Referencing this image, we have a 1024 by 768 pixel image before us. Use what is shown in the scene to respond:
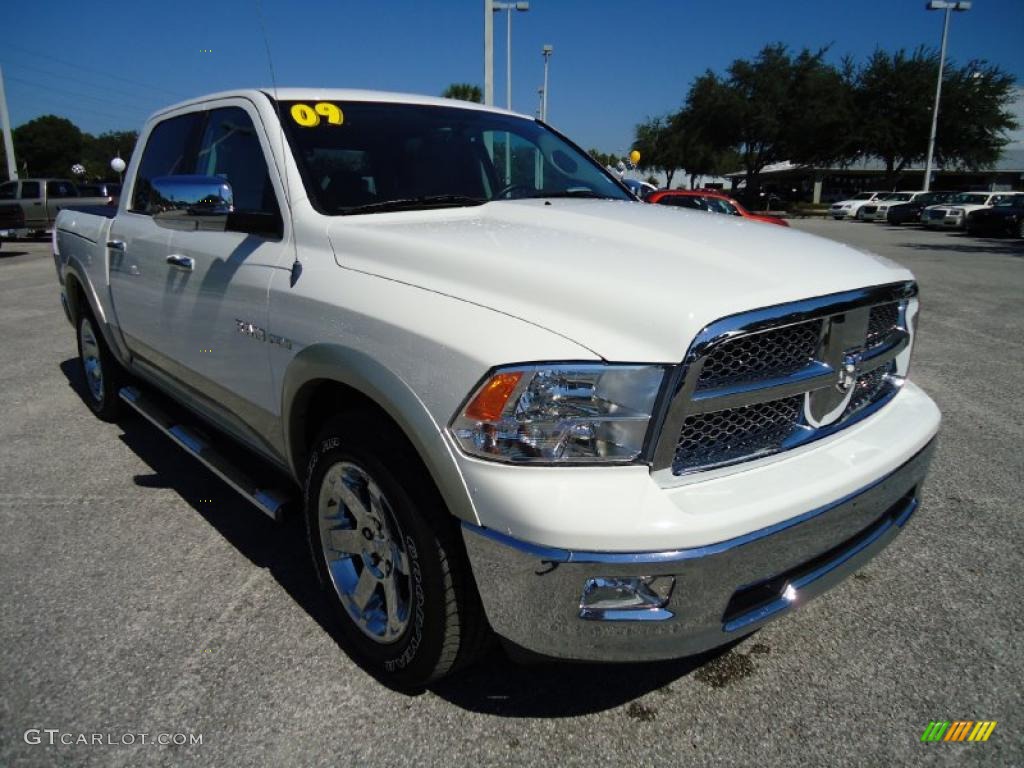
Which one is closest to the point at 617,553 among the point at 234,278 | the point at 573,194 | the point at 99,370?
the point at 234,278

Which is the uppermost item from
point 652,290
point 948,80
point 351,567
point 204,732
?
point 948,80

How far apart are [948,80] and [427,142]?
4747 cm

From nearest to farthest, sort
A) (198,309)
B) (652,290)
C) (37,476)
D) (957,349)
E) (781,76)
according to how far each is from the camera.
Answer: (652,290), (198,309), (37,476), (957,349), (781,76)

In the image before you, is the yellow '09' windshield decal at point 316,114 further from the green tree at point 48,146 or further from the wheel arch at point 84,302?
the green tree at point 48,146

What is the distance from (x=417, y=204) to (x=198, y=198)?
773 mm

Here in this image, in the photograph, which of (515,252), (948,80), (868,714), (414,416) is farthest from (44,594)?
(948,80)

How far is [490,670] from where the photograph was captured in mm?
2357

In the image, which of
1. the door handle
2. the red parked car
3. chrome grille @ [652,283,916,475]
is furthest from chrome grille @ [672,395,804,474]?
the red parked car

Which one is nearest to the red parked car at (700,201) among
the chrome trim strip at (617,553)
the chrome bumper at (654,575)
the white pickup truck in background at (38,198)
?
the chrome bumper at (654,575)

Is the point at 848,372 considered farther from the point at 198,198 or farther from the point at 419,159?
the point at 198,198

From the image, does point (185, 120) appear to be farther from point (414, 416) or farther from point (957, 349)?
point (957, 349)

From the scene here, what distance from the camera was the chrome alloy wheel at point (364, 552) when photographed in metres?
2.14

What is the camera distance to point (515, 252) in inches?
80.7

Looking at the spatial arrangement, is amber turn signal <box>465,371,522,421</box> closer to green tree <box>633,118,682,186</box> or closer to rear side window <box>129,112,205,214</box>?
rear side window <box>129,112,205,214</box>
